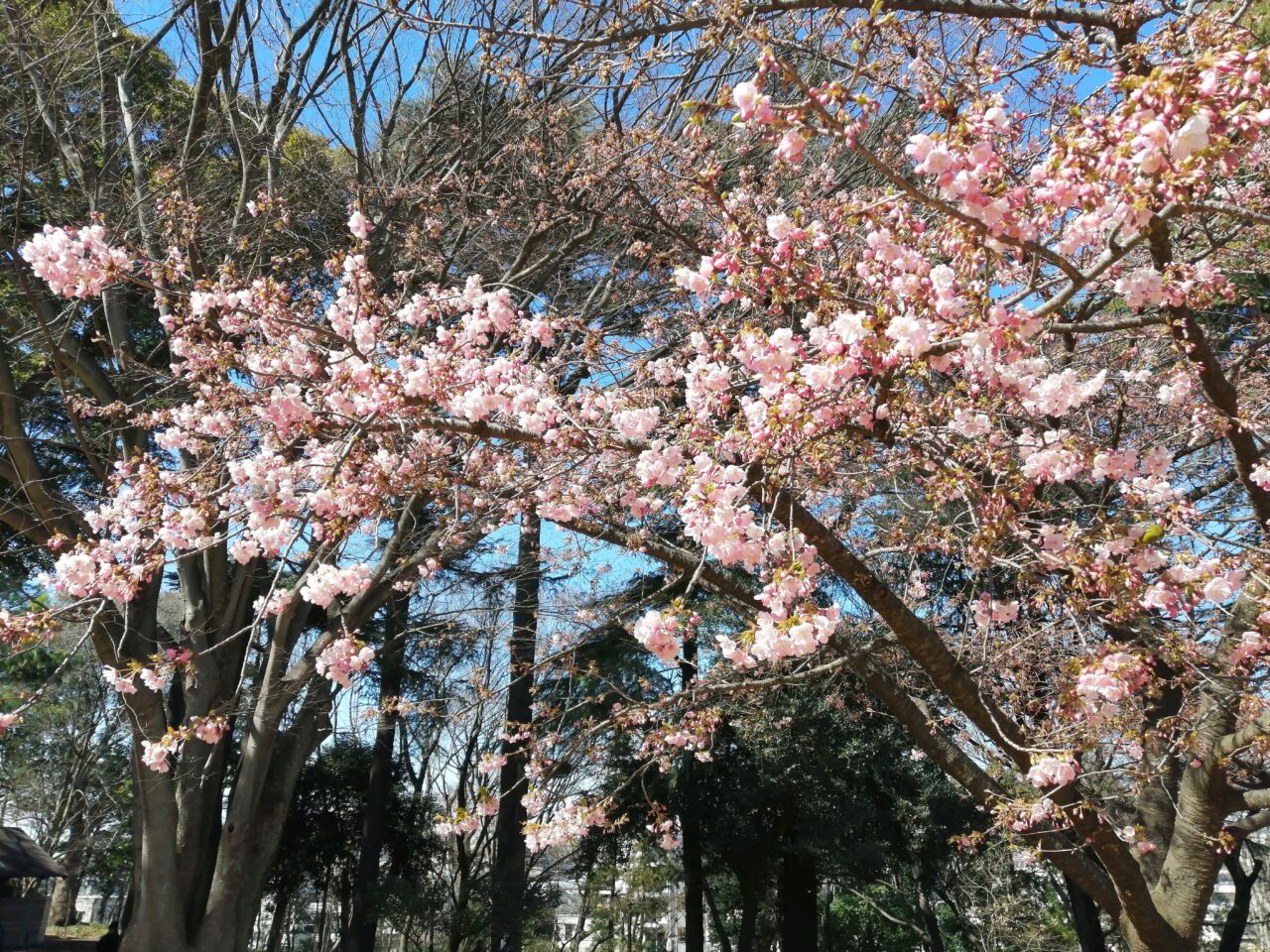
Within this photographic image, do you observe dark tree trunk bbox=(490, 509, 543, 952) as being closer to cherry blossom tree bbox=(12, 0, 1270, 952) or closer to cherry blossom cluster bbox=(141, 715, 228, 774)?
cherry blossom tree bbox=(12, 0, 1270, 952)

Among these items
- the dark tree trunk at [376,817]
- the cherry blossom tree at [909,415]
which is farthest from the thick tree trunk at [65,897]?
the cherry blossom tree at [909,415]

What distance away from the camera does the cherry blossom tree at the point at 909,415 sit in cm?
226

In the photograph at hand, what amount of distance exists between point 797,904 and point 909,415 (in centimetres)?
1051

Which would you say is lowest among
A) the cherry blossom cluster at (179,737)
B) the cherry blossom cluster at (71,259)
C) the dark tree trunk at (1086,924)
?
the dark tree trunk at (1086,924)

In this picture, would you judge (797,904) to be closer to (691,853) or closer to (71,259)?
(691,853)

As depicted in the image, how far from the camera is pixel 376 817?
38.8ft

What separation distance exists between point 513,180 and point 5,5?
3.37 m

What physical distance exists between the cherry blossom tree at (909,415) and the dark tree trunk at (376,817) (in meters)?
5.12

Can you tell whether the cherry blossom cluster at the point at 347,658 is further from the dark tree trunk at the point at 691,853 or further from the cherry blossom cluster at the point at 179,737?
the dark tree trunk at the point at 691,853

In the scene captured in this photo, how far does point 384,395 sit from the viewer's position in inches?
126

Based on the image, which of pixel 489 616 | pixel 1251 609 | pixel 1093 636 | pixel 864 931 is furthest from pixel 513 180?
pixel 864 931

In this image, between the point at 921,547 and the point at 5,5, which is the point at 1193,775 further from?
the point at 5,5

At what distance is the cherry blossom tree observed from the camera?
Answer: 2.26 meters

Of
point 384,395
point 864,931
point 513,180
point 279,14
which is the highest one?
point 279,14
